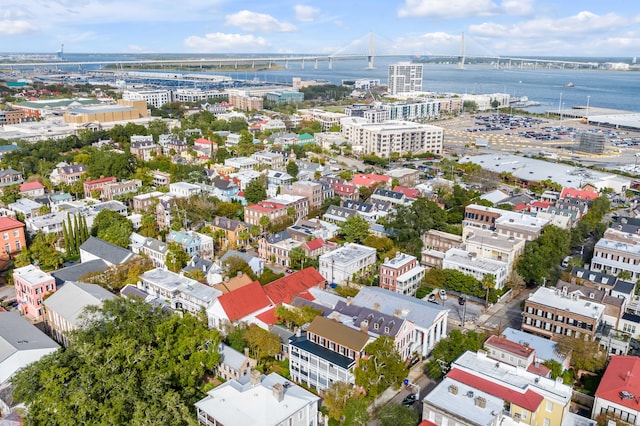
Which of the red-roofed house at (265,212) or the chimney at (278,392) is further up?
the red-roofed house at (265,212)

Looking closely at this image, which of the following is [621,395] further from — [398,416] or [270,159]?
[270,159]

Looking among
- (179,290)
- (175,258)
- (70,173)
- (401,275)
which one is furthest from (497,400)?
(70,173)

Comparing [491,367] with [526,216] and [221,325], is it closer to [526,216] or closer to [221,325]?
[221,325]

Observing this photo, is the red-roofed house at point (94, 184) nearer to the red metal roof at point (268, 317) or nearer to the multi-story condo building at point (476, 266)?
the red metal roof at point (268, 317)

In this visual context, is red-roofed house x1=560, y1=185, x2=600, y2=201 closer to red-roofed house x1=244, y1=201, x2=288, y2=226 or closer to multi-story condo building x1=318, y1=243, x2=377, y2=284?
multi-story condo building x1=318, y1=243, x2=377, y2=284

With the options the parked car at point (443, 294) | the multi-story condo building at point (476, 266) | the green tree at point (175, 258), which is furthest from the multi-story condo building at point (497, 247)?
the green tree at point (175, 258)

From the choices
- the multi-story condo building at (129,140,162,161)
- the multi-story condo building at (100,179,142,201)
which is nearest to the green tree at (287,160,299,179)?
the multi-story condo building at (100,179,142,201)
